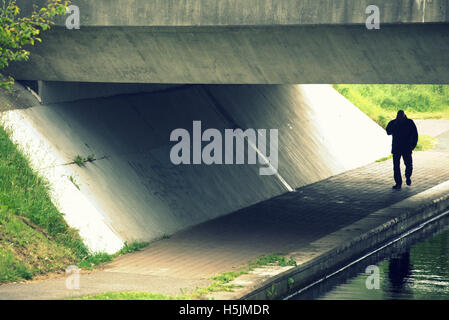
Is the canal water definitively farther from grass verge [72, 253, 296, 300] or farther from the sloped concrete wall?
the sloped concrete wall

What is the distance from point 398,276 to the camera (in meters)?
12.7

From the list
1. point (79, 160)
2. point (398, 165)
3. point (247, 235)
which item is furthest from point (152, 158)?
point (398, 165)

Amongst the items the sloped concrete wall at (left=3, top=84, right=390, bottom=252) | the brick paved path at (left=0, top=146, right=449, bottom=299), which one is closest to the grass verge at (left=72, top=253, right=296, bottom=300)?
the brick paved path at (left=0, top=146, right=449, bottom=299)

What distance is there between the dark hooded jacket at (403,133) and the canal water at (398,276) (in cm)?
363

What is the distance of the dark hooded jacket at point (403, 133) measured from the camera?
18.4 meters

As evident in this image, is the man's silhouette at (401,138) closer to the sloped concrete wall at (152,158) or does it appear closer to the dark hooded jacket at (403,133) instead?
the dark hooded jacket at (403,133)

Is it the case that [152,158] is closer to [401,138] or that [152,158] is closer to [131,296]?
[131,296]

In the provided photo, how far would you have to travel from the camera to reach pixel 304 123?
20.9 m

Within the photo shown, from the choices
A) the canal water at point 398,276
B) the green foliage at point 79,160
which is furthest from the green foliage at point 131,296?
the green foliage at point 79,160

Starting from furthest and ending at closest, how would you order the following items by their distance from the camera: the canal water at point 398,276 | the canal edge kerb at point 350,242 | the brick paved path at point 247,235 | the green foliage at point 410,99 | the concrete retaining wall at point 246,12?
1. the green foliage at point 410,99
2. the canal water at point 398,276
3. the concrete retaining wall at point 246,12
4. the canal edge kerb at point 350,242
5. the brick paved path at point 247,235

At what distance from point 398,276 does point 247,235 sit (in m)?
2.53

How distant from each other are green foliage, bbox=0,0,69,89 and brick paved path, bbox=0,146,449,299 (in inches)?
133
